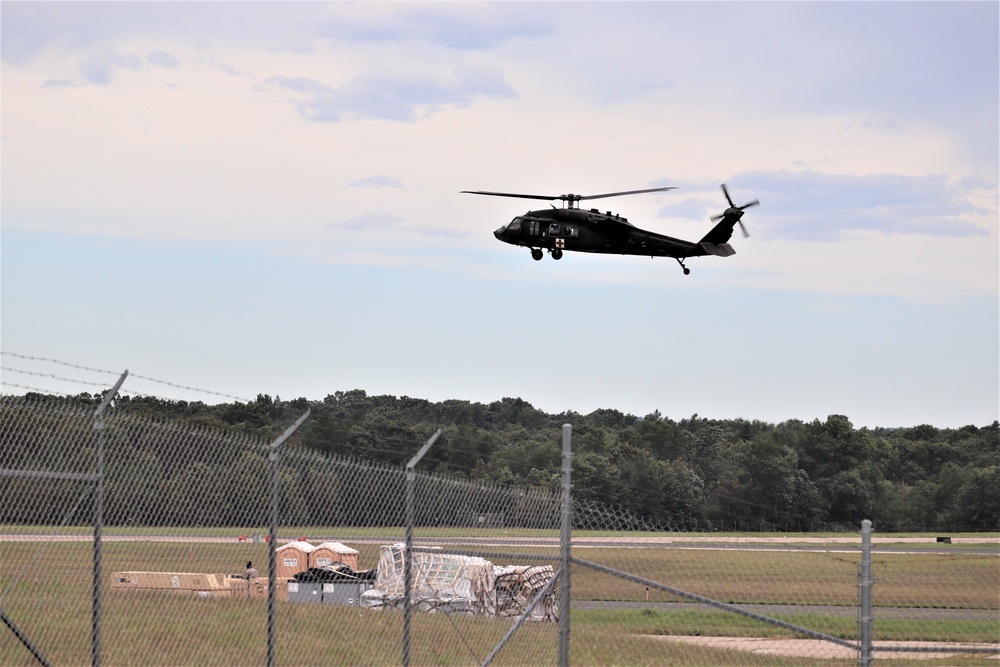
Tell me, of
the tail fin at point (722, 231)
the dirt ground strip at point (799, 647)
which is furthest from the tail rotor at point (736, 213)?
the dirt ground strip at point (799, 647)

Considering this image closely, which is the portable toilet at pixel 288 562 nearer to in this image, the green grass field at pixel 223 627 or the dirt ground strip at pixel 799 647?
the green grass field at pixel 223 627

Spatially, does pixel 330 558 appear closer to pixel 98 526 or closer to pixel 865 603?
pixel 98 526

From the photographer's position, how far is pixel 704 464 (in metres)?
27.3

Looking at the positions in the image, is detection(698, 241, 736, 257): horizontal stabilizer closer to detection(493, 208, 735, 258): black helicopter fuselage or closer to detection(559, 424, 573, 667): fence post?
detection(493, 208, 735, 258): black helicopter fuselage

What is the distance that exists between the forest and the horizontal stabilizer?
5.07 meters

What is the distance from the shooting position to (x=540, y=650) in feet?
50.2

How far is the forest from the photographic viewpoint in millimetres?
16969

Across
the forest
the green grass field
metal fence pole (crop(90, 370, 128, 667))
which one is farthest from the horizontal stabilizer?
metal fence pole (crop(90, 370, 128, 667))

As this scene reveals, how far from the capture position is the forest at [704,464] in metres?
17.0

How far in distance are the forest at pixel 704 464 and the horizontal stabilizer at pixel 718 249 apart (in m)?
5.07

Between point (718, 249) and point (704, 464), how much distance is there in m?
10.4

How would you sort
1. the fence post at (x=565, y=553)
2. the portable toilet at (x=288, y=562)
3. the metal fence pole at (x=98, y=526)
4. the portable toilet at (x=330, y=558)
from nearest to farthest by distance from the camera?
the metal fence pole at (x=98, y=526), the fence post at (x=565, y=553), the portable toilet at (x=330, y=558), the portable toilet at (x=288, y=562)

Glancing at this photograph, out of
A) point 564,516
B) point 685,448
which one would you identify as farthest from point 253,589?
point 685,448

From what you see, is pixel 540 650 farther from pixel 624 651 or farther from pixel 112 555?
pixel 112 555
